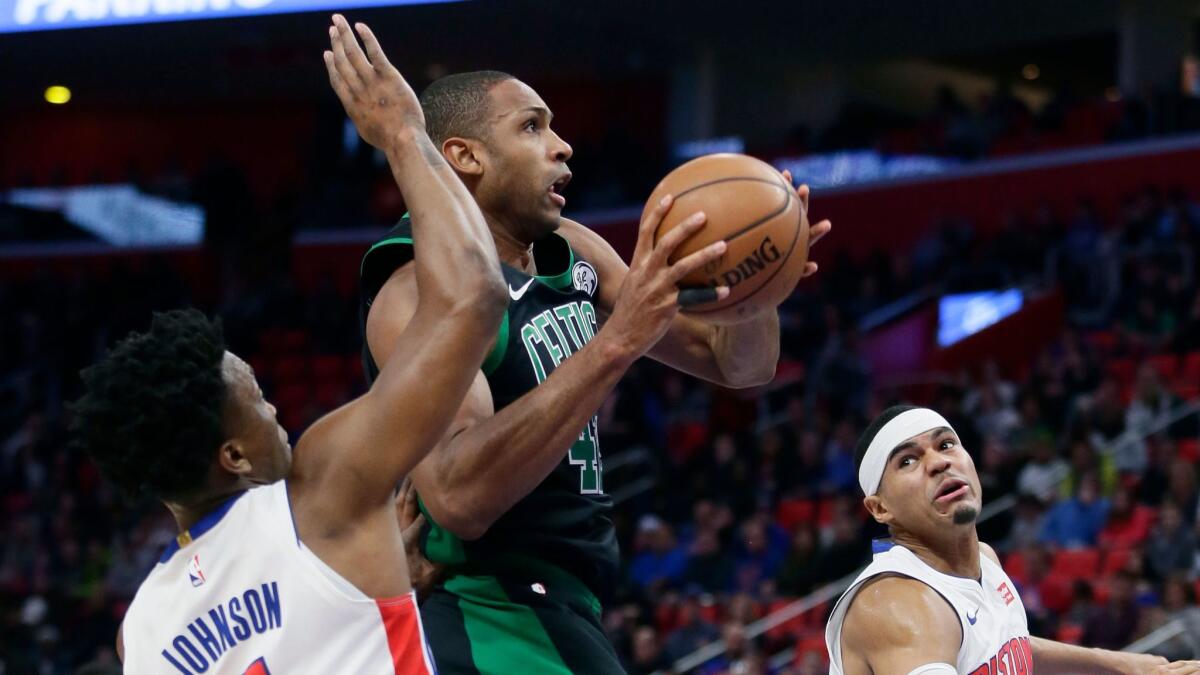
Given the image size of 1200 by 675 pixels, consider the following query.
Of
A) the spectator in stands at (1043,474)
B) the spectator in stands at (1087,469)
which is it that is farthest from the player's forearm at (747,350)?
the spectator in stands at (1043,474)

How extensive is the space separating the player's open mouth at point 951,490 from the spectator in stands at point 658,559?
8089 millimetres

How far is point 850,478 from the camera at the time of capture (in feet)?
43.2

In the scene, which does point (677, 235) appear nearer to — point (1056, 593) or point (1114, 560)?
point (1056, 593)

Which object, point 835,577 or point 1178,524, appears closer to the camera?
point 1178,524

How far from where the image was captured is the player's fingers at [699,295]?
3047mm

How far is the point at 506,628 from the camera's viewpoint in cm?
352

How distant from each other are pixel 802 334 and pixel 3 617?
7.90 m

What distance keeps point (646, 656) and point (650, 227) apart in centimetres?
841

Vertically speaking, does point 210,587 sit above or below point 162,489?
below

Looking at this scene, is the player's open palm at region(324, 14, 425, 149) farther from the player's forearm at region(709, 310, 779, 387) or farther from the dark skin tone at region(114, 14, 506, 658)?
the player's forearm at region(709, 310, 779, 387)

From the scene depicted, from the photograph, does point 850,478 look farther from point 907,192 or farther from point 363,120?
point 363,120

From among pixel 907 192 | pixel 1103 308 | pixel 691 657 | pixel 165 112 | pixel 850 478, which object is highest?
pixel 165 112

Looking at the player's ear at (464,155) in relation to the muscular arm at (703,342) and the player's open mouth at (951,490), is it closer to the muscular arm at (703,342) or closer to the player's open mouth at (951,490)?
the muscular arm at (703,342)

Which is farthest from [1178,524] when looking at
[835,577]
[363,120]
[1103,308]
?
[363,120]
